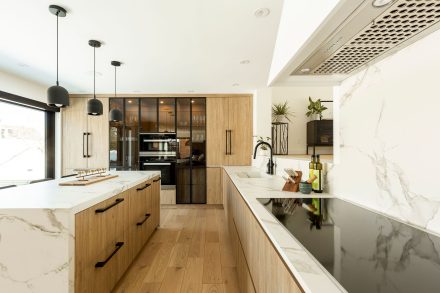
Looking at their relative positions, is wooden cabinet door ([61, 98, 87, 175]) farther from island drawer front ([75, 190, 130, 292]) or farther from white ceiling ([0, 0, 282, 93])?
island drawer front ([75, 190, 130, 292])

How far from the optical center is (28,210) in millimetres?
1210

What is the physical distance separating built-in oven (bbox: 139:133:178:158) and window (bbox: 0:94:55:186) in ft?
6.32

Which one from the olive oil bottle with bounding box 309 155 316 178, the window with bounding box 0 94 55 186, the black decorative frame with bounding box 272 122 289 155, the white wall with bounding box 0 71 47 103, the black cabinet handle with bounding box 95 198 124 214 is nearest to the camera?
the black cabinet handle with bounding box 95 198 124 214

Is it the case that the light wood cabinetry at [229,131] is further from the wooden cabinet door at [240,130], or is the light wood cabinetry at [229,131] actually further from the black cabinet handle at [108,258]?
the black cabinet handle at [108,258]

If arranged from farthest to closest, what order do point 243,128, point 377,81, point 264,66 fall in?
1. point 243,128
2. point 264,66
3. point 377,81

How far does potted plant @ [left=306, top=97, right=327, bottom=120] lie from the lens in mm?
5984

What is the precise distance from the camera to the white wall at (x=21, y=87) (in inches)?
137

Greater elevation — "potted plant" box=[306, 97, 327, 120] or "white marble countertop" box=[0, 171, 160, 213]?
"potted plant" box=[306, 97, 327, 120]

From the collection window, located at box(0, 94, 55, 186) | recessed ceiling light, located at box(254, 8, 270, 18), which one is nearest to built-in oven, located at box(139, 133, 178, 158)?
window, located at box(0, 94, 55, 186)

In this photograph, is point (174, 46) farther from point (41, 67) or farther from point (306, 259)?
point (306, 259)

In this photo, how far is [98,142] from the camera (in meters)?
4.75

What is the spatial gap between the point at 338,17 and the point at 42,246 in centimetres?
170

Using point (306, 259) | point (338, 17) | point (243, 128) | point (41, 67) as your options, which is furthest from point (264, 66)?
point (41, 67)

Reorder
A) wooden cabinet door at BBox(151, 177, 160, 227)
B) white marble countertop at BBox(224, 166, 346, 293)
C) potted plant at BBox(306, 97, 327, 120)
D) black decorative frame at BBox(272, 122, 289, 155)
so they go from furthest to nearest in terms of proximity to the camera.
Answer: black decorative frame at BBox(272, 122, 289, 155) → potted plant at BBox(306, 97, 327, 120) → wooden cabinet door at BBox(151, 177, 160, 227) → white marble countertop at BBox(224, 166, 346, 293)
